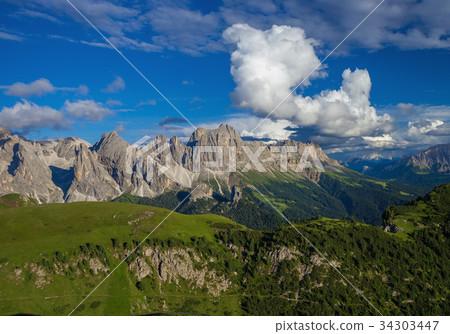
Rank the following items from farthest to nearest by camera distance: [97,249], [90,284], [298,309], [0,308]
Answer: [97,249]
[90,284]
[298,309]
[0,308]

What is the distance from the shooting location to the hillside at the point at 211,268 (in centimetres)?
14288

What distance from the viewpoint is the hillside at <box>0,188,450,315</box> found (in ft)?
469

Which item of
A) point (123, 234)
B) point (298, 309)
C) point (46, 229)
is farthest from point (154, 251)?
point (298, 309)

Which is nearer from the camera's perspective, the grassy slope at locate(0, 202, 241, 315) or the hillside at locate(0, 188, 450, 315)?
Answer: the grassy slope at locate(0, 202, 241, 315)

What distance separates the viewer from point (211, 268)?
173250 millimetres

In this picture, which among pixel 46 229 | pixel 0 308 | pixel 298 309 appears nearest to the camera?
Answer: pixel 0 308

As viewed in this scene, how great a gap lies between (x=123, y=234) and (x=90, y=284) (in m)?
34.6

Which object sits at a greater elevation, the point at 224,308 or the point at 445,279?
the point at 445,279

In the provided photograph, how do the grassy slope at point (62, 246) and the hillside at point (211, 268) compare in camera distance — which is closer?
the grassy slope at point (62, 246)

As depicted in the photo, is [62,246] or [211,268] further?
[211,268]

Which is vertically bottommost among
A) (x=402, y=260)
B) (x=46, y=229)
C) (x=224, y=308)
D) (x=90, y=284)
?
(x=224, y=308)

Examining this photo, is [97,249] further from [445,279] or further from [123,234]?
[445,279]

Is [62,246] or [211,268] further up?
[62,246]

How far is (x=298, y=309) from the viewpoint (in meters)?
145
